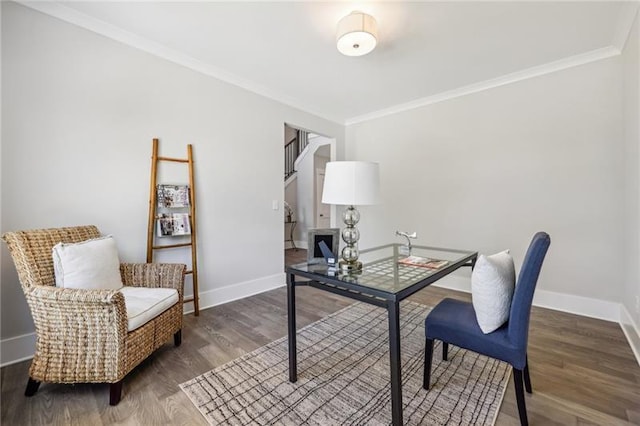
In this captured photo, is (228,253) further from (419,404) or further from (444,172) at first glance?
(444,172)

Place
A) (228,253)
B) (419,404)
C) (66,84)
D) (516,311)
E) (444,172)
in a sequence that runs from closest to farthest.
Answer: (516,311) < (419,404) < (66,84) < (228,253) < (444,172)

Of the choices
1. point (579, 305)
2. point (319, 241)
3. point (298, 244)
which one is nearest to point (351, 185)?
point (319, 241)

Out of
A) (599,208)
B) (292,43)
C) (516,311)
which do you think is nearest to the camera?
(516,311)

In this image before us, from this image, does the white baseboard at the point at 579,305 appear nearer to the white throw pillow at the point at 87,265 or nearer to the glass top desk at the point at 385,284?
the glass top desk at the point at 385,284

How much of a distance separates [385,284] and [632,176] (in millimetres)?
2411

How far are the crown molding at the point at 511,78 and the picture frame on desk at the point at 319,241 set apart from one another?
2.85 m

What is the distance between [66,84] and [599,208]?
15.7 feet

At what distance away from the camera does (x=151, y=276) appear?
83.0 inches

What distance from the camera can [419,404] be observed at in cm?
148

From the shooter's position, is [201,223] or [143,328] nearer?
[143,328]

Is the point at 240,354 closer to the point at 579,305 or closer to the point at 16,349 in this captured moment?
the point at 16,349

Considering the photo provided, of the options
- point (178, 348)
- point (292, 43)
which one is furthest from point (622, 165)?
point (178, 348)

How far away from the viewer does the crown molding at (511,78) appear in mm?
2545

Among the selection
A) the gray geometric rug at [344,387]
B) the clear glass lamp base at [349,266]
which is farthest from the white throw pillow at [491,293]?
the clear glass lamp base at [349,266]
